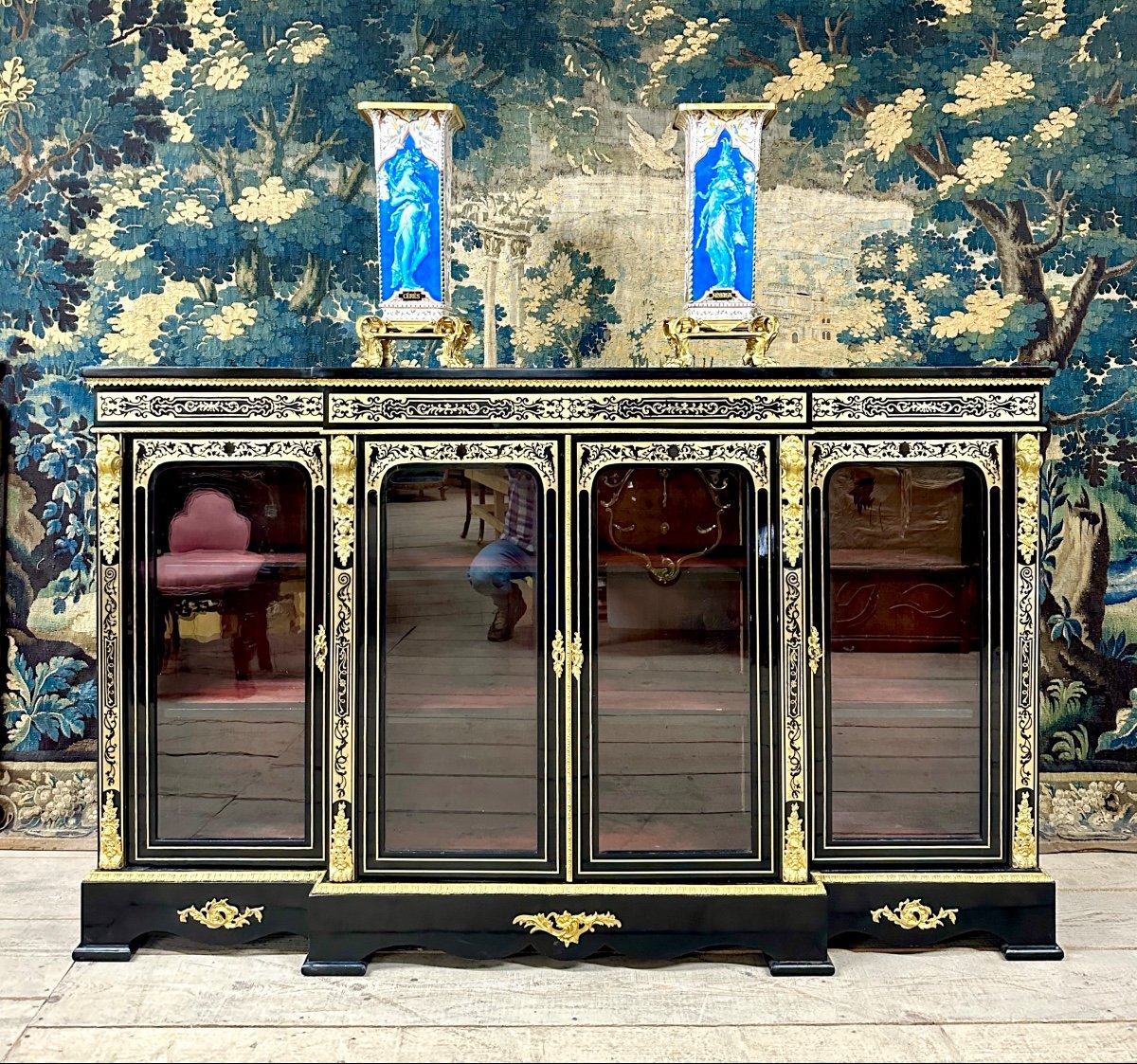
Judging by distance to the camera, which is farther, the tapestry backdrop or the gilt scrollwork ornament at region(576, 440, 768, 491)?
the tapestry backdrop

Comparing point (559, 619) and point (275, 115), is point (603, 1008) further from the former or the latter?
point (275, 115)

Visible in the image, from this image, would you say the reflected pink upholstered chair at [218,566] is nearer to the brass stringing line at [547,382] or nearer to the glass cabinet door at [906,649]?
the brass stringing line at [547,382]

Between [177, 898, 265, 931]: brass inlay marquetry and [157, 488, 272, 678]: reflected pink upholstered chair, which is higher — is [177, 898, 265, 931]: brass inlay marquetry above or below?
below

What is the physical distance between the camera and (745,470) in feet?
8.63

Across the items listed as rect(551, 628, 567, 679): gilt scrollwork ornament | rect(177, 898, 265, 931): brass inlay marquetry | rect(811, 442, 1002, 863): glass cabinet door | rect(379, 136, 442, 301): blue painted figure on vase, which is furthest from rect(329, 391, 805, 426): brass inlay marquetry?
rect(177, 898, 265, 931): brass inlay marquetry

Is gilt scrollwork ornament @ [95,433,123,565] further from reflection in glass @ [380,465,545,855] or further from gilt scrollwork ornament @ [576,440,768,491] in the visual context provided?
gilt scrollwork ornament @ [576,440,768,491]

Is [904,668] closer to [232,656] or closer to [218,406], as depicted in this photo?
[232,656]

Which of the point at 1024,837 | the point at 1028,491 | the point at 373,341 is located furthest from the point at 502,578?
the point at 1024,837

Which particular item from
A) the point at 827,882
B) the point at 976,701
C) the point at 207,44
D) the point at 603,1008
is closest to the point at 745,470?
the point at 976,701

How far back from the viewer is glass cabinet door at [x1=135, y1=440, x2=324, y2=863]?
268 centimetres

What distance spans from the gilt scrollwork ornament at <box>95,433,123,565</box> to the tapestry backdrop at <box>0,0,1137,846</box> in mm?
804

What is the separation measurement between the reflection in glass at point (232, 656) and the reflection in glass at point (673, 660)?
81 centimetres

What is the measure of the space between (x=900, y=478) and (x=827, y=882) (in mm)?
1077

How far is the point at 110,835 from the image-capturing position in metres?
2.68
